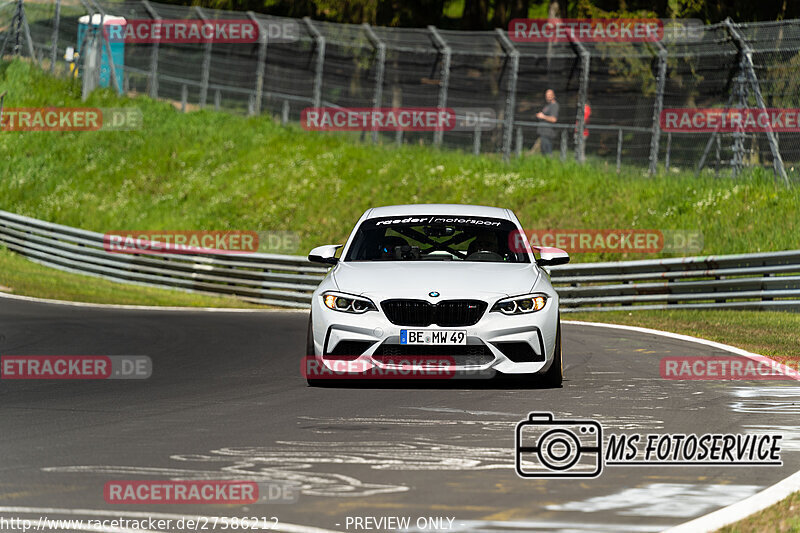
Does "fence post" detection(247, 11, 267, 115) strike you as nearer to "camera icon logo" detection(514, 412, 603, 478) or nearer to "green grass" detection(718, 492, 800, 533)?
"camera icon logo" detection(514, 412, 603, 478)

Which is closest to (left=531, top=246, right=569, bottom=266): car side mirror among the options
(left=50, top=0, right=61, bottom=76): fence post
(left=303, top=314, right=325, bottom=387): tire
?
(left=303, top=314, right=325, bottom=387): tire

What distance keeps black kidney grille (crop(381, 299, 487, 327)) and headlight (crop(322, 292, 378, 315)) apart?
13 centimetres

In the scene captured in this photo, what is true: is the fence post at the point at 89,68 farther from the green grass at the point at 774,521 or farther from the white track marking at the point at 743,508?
the green grass at the point at 774,521

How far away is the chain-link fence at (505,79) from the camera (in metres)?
23.5

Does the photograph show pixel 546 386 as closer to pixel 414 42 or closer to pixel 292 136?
pixel 414 42

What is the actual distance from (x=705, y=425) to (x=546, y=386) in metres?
2.15

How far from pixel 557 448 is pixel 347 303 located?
8.99ft

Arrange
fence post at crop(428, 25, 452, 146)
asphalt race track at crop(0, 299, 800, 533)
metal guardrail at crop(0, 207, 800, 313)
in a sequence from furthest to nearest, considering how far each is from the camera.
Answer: fence post at crop(428, 25, 452, 146)
metal guardrail at crop(0, 207, 800, 313)
asphalt race track at crop(0, 299, 800, 533)
